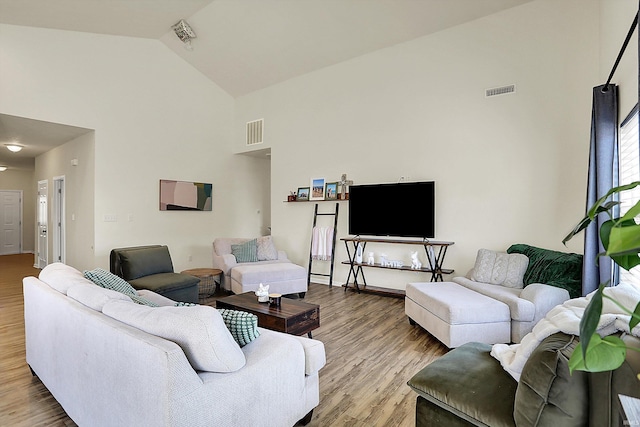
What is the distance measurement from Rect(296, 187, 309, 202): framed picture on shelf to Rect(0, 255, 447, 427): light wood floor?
6.99 ft

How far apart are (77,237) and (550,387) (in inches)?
279

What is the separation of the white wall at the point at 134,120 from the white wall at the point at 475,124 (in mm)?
2189

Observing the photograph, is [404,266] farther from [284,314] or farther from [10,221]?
[10,221]

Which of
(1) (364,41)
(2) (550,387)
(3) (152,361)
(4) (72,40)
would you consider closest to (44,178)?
(4) (72,40)

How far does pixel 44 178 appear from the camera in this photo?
7727 mm

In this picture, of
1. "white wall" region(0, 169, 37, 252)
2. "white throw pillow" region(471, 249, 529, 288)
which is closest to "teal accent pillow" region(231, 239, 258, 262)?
"white throw pillow" region(471, 249, 529, 288)

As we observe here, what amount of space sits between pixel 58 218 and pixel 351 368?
707cm

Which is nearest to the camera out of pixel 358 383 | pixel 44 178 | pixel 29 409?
pixel 29 409

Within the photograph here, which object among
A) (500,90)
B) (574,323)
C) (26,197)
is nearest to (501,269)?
(500,90)

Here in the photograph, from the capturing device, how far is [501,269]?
12.4 feet

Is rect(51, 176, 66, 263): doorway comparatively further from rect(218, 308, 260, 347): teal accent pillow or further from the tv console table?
rect(218, 308, 260, 347): teal accent pillow

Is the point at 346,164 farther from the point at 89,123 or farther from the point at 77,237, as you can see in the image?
the point at 77,237

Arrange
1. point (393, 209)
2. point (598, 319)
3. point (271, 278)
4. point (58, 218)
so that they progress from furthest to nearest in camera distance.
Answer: point (58, 218) → point (393, 209) → point (271, 278) → point (598, 319)

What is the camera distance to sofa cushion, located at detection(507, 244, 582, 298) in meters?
3.28
